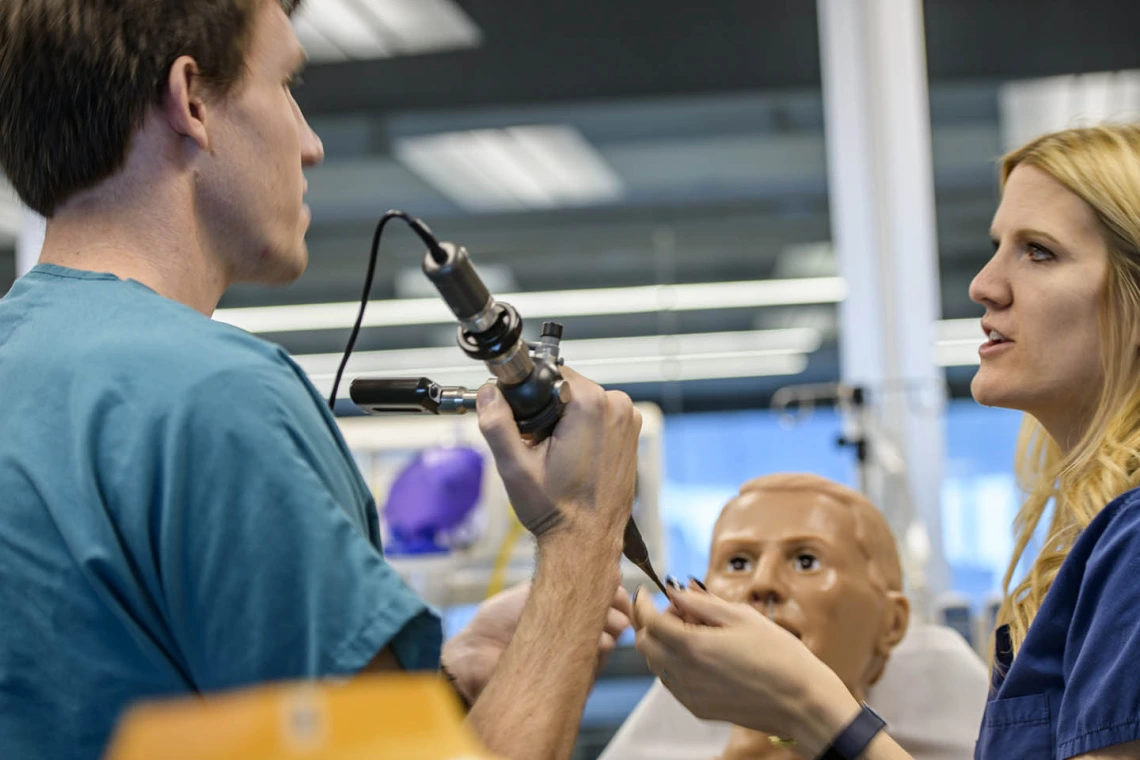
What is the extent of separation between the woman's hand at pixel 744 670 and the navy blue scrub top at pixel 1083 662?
19 centimetres

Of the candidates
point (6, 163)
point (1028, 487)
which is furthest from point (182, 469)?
point (1028, 487)

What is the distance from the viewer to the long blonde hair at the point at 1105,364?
1430 mm

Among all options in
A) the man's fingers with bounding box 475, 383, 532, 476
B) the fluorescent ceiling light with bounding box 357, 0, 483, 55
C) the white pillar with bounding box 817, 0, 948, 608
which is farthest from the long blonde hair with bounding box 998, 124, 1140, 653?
the fluorescent ceiling light with bounding box 357, 0, 483, 55

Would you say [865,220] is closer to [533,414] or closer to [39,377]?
[533,414]

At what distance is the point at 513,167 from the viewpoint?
16.8 feet

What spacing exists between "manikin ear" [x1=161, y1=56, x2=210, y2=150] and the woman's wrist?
84 cm

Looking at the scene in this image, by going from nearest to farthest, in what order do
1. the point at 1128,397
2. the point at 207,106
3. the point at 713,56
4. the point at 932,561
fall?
1. the point at 207,106
2. the point at 1128,397
3. the point at 932,561
4. the point at 713,56

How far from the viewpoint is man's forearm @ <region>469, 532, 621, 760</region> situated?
1034 mm

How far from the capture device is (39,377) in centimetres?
98

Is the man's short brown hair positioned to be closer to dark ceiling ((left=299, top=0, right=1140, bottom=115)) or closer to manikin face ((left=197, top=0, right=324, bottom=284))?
manikin face ((left=197, top=0, right=324, bottom=284))

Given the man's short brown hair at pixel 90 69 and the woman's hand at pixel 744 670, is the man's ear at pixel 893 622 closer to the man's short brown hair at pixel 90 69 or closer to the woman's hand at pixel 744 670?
the woman's hand at pixel 744 670

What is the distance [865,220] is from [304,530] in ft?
10.4

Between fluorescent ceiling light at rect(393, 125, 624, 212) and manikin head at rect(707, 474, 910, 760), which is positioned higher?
fluorescent ceiling light at rect(393, 125, 624, 212)

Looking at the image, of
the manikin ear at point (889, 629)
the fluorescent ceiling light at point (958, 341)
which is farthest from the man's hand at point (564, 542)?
the fluorescent ceiling light at point (958, 341)
